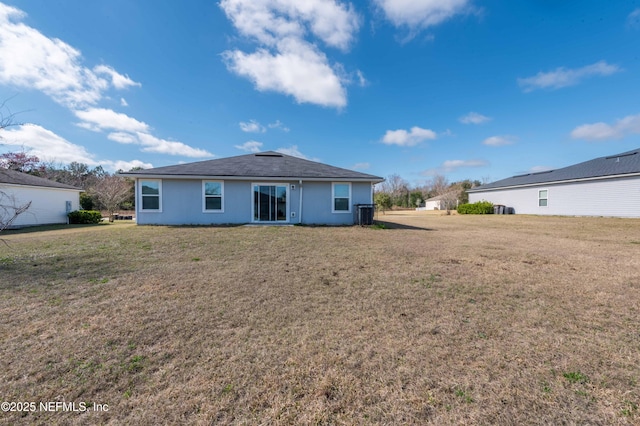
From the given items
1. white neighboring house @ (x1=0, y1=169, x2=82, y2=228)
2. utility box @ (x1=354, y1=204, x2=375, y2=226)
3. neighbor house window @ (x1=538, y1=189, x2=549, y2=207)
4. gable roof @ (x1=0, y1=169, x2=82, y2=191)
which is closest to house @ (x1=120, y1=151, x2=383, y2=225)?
utility box @ (x1=354, y1=204, x2=375, y2=226)

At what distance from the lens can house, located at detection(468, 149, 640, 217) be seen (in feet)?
51.4

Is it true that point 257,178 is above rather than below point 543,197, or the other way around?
above

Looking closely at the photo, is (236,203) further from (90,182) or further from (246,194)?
(90,182)

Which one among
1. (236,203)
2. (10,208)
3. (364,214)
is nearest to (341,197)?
(364,214)

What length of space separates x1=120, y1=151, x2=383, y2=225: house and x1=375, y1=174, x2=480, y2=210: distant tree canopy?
81.2 ft

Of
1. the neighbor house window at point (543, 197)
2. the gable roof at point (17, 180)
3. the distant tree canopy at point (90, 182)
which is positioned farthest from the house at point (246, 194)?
the neighbor house window at point (543, 197)

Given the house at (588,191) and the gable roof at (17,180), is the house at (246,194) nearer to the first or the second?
the gable roof at (17,180)

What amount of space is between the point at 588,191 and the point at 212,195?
24.7m

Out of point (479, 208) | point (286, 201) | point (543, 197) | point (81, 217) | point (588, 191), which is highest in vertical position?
point (588, 191)

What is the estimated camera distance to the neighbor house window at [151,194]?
38.3ft

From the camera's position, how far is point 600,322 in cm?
318

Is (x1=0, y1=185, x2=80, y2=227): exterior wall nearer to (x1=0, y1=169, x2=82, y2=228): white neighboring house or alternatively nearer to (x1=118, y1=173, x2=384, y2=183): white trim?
(x1=0, y1=169, x2=82, y2=228): white neighboring house

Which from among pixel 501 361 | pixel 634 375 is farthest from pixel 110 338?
pixel 634 375

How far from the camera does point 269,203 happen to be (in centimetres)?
1253
